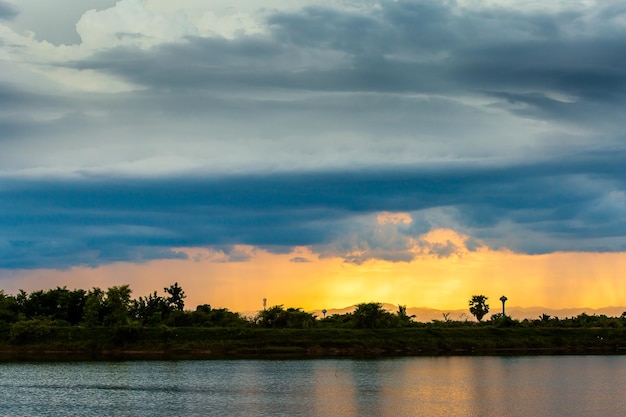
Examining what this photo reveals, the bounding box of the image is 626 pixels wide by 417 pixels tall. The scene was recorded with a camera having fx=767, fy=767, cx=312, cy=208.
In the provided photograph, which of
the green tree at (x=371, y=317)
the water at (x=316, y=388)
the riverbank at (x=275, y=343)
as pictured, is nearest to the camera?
the water at (x=316, y=388)

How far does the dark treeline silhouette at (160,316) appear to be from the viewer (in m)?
144

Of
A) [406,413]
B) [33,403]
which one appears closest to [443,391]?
[406,413]

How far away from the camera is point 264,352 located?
13138cm

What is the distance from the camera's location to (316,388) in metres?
76.9

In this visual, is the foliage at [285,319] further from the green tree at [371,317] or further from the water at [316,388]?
the water at [316,388]

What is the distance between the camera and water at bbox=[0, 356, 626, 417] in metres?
62.8

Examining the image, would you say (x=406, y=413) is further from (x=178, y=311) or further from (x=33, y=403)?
(x=178, y=311)

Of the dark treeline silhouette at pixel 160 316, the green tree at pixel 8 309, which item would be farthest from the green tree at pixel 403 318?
the green tree at pixel 8 309

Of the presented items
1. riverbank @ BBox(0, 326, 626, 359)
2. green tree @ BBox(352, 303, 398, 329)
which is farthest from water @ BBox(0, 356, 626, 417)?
green tree @ BBox(352, 303, 398, 329)

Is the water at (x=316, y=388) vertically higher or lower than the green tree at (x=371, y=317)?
lower

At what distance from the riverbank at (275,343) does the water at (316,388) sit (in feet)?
73.8

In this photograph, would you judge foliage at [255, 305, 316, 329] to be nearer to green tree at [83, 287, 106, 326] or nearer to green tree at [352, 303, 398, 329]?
green tree at [352, 303, 398, 329]

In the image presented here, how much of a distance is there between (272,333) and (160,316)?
28669 millimetres

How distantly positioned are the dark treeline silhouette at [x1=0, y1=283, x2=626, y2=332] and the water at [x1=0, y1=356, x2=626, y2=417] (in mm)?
35237
